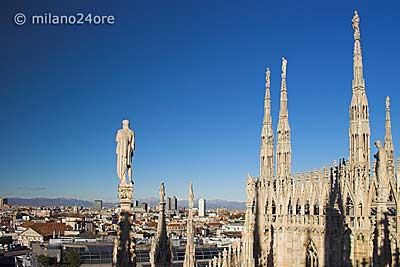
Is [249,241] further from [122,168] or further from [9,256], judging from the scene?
[9,256]

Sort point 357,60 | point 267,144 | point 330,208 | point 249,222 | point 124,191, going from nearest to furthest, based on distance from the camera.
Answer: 1. point 124,191
2. point 249,222
3. point 330,208
4. point 357,60
5. point 267,144

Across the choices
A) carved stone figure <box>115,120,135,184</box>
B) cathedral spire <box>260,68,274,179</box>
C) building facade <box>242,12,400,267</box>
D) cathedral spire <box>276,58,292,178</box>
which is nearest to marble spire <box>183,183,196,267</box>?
building facade <box>242,12,400,267</box>

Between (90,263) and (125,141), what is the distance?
3832 centimetres

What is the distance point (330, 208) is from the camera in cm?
2392

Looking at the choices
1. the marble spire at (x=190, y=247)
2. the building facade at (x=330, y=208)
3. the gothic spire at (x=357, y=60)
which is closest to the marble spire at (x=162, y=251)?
the marble spire at (x=190, y=247)

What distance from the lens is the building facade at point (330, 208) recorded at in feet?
71.1

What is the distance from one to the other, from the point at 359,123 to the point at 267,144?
9.33 m

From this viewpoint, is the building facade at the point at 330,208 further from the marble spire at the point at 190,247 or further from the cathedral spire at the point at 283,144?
the marble spire at the point at 190,247

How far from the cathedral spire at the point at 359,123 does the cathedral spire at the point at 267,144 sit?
28.2 ft

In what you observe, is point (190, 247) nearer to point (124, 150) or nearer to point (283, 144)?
point (124, 150)

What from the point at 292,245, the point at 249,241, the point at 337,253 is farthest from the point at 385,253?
the point at 292,245

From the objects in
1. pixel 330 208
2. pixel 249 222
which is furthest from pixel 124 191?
pixel 330 208

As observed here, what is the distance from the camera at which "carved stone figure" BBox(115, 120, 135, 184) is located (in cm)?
898

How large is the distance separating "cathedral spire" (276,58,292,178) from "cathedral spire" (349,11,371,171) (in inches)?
279
